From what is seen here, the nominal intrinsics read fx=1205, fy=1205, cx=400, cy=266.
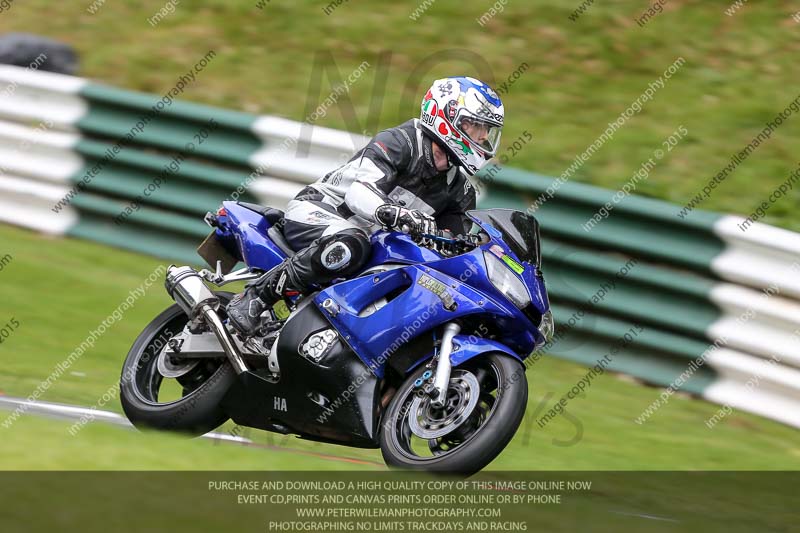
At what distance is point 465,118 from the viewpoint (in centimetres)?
588

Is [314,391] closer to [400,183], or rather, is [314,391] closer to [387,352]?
[387,352]

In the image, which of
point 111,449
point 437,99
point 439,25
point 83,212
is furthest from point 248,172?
point 111,449

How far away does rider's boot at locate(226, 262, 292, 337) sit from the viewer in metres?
6.15

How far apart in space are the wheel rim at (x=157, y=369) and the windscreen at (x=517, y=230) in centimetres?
167

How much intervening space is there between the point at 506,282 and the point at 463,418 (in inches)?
26.8

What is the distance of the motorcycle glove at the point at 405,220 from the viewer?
18.4 ft

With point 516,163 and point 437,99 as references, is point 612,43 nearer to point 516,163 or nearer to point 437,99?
point 516,163

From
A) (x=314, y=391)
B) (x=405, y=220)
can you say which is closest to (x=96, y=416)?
(x=314, y=391)

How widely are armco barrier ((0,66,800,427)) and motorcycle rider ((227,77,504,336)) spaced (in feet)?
7.65

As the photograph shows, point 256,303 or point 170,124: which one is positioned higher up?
point 256,303

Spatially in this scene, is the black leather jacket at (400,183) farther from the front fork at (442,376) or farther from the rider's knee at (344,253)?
the front fork at (442,376)

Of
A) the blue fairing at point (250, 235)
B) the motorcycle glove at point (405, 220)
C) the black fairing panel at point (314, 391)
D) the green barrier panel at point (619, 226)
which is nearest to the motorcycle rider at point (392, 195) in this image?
the motorcycle glove at point (405, 220)

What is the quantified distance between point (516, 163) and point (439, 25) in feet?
8.14

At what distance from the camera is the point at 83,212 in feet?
33.5
